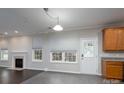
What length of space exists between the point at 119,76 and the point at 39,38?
16.8 ft

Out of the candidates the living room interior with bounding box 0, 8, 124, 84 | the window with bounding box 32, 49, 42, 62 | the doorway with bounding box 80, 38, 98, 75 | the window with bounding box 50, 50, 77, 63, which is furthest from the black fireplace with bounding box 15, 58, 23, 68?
the doorway with bounding box 80, 38, 98, 75

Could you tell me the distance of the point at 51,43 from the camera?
697 cm

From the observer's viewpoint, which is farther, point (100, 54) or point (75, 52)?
point (75, 52)

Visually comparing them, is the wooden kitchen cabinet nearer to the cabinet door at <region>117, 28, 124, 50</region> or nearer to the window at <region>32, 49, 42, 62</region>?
the cabinet door at <region>117, 28, 124, 50</region>

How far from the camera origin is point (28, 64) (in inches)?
308

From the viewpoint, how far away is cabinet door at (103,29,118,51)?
4.84 m

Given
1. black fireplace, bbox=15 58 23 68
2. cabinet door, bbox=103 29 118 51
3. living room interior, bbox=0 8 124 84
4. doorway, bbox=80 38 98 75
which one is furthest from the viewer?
black fireplace, bbox=15 58 23 68

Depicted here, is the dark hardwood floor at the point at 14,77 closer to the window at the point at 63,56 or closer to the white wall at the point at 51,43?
the white wall at the point at 51,43

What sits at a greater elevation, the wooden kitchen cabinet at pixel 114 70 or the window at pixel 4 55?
the window at pixel 4 55

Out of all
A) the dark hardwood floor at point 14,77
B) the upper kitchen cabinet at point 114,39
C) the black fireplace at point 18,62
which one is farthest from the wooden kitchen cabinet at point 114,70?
the black fireplace at point 18,62

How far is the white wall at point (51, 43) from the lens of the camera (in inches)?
242

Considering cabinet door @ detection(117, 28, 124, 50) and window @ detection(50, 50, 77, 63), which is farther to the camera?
window @ detection(50, 50, 77, 63)
